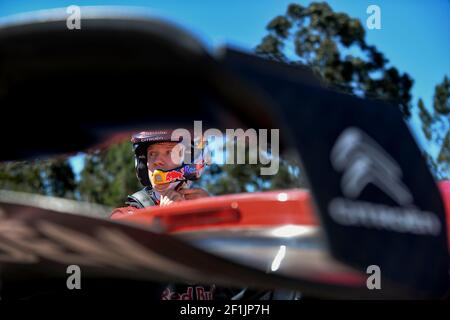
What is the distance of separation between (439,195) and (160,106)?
48cm

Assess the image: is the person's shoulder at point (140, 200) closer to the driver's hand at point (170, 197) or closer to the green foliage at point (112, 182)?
the driver's hand at point (170, 197)

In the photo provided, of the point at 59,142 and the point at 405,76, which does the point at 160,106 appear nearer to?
the point at 59,142

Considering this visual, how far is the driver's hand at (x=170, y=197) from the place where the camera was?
2.83 meters

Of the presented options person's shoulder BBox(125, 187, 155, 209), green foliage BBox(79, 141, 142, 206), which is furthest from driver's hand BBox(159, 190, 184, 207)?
green foliage BBox(79, 141, 142, 206)

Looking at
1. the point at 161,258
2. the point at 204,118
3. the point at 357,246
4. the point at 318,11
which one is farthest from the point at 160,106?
the point at 318,11

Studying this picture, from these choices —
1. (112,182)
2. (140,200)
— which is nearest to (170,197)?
(140,200)

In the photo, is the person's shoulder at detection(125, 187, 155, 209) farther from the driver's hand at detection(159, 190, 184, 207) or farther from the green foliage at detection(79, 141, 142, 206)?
the green foliage at detection(79, 141, 142, 206)

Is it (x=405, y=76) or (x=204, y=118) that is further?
(x=405, y=76)

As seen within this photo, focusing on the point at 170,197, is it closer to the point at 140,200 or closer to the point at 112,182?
the point at 140,200

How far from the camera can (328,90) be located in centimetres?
89

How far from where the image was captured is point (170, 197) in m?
2.88
